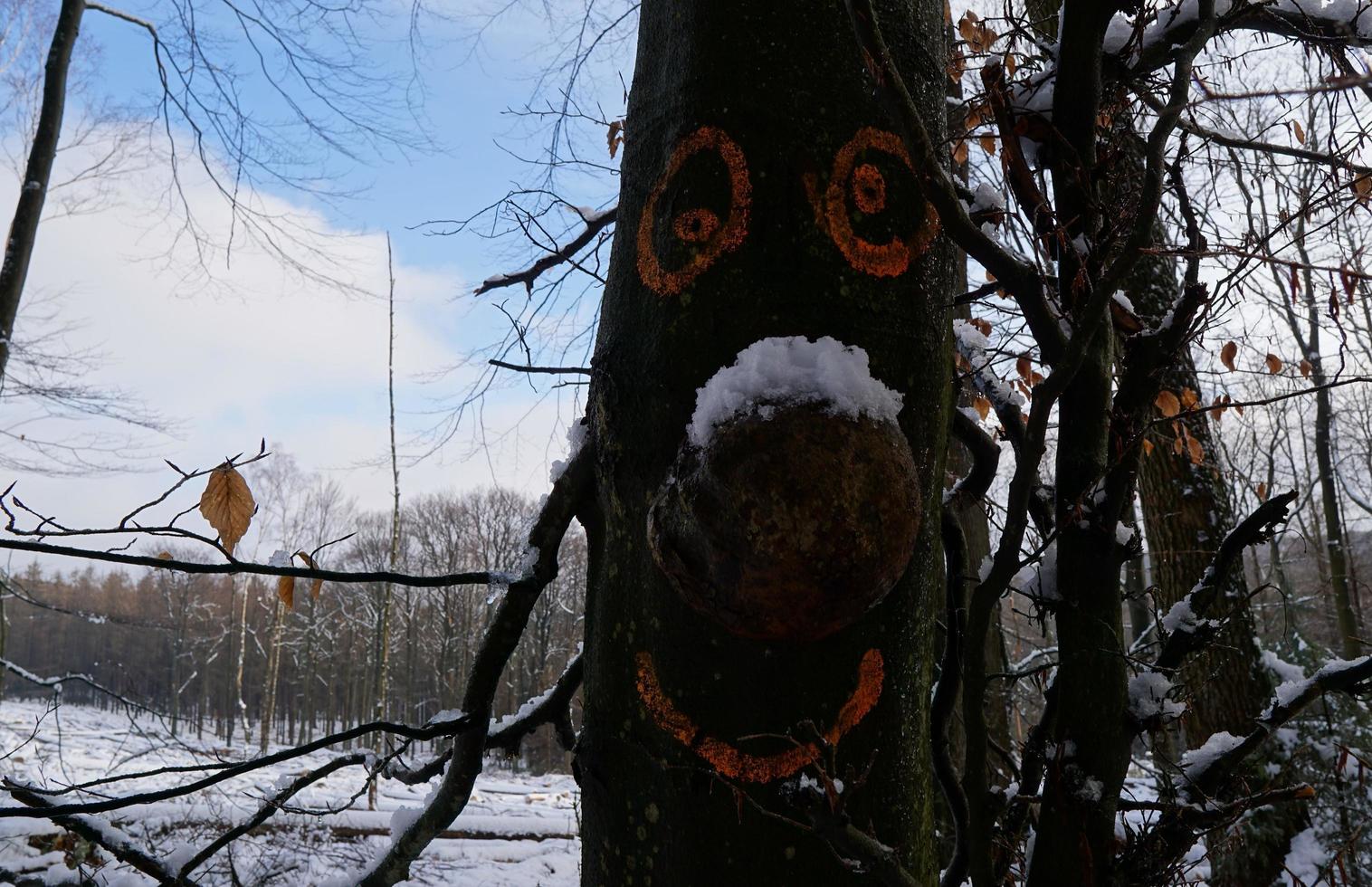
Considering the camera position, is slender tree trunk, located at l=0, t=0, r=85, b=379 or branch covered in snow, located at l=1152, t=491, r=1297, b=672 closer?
branch covered in snow, located at l=1152, t=491, r=1297, b=672

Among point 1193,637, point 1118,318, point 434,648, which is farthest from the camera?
point 434,648

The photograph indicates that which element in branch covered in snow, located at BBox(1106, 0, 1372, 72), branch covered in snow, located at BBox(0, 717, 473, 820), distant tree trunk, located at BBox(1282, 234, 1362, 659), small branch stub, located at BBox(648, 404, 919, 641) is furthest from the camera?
distant tree trunk, located at BBox(1282, 234, 1362, 659)

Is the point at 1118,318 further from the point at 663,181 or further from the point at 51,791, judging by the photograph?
the point at 51,791

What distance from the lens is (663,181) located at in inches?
41.6

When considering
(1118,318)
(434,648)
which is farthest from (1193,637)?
(434,648)

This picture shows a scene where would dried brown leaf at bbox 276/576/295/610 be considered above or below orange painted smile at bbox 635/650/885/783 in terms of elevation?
above

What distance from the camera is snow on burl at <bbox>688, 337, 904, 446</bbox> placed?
0.85 meters

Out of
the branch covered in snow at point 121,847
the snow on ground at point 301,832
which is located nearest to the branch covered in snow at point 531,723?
the branch covered in snow at point 121,847

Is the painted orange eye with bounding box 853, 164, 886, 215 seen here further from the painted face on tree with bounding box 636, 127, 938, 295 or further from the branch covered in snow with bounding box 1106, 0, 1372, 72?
the branch covered in snow with bounding box 1106, 0, 1372, 72

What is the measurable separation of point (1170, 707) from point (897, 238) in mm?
739

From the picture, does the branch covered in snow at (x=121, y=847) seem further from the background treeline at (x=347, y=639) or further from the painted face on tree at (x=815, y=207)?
the background treeline at (x=347, y=639)

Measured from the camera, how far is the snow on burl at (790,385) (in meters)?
0.85

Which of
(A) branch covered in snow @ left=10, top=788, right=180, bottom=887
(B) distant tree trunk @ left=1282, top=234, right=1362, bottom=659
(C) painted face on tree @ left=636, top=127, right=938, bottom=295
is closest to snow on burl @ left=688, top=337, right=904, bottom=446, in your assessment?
(C) painted face on tree @ left=636, top=127, right=938, bottom=295

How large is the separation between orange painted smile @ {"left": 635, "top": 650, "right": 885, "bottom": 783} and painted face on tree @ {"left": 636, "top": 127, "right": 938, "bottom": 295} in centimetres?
50
